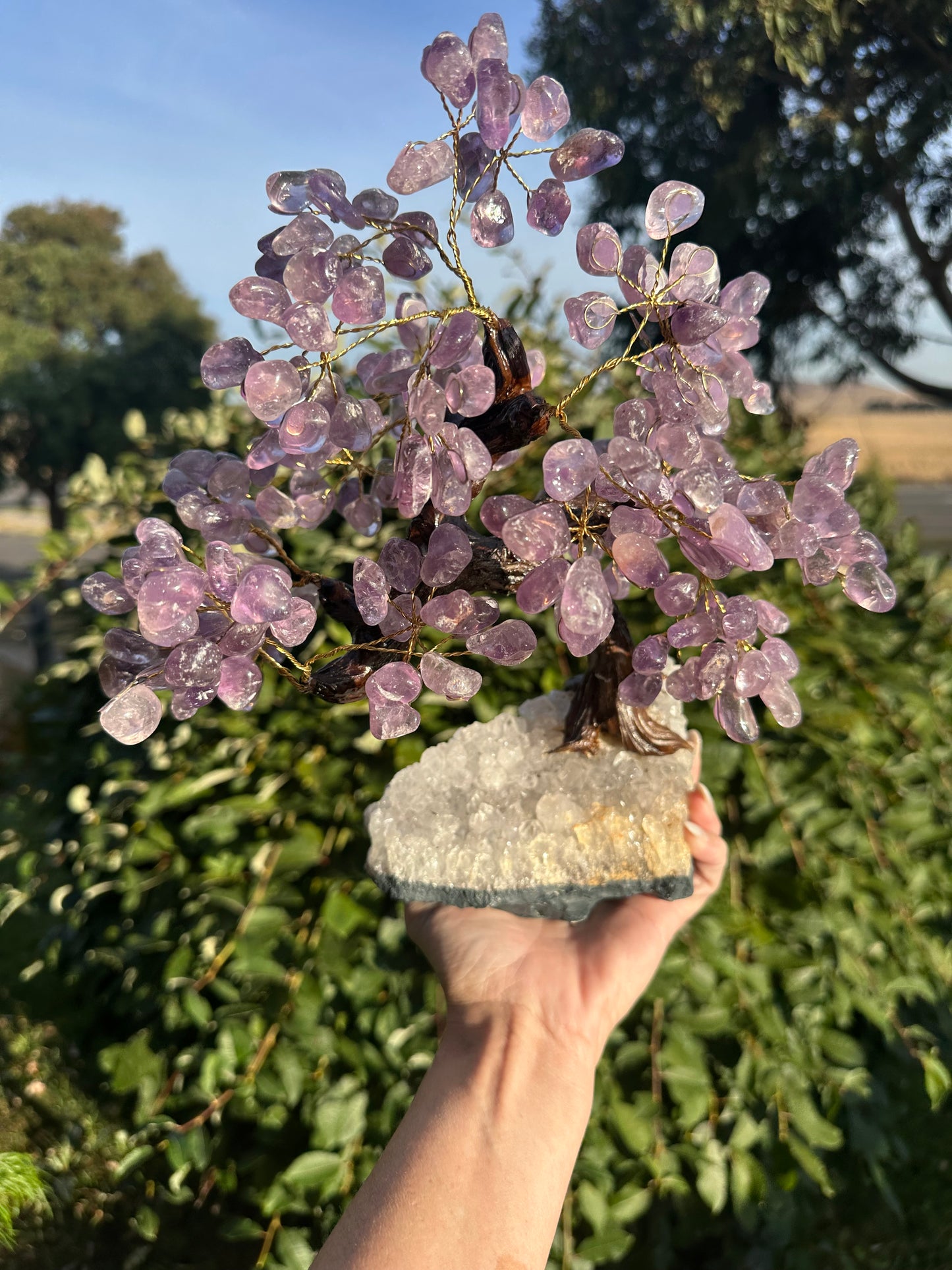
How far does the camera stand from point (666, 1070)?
1369 mm

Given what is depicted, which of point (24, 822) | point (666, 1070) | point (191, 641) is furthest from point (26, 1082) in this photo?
point (191, 641)

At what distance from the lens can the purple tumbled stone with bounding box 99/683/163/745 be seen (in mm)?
642

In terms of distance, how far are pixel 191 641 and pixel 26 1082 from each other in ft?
8.17

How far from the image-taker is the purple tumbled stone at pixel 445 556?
27.3 inches

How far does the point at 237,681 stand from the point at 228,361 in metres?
0.26

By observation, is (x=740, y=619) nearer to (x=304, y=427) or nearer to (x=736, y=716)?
(x=736, y=716)

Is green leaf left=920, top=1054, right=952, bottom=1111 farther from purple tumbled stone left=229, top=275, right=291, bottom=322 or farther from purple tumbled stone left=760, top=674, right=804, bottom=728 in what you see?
purple tumbled stone left=229, top=275, right=291, bottom=322

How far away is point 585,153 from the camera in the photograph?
0.66 meters

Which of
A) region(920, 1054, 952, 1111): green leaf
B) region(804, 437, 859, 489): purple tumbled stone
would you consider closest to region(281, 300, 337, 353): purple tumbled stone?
region(804, 437, 859, 489): purple tumbled stone

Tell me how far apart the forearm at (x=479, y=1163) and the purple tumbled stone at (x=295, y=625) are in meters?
0.62

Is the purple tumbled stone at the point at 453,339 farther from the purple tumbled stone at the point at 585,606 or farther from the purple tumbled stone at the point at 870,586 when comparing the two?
the purple tumbled stone at the point at 870,586

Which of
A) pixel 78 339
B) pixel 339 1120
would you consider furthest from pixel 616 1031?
pixel 78 339

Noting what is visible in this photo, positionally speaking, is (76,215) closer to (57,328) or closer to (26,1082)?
(57,328)

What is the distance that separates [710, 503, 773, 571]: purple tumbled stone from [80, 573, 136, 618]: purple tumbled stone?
51 cm
